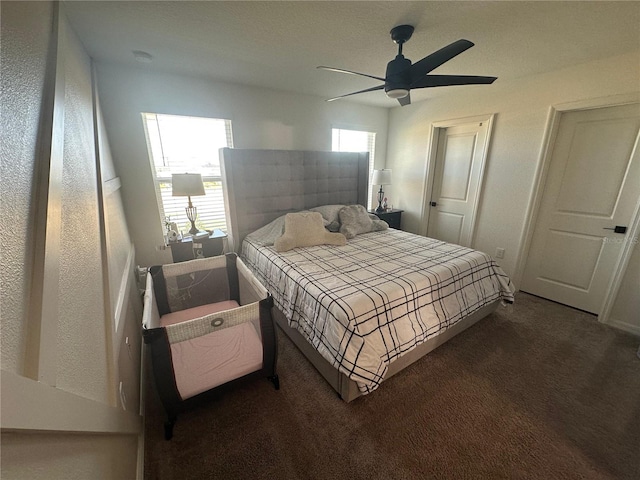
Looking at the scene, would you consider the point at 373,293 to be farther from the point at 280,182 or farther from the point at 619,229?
the point at 619,229

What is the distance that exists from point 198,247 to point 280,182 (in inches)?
49.3

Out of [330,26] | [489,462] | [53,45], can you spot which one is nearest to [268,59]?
[330,26]

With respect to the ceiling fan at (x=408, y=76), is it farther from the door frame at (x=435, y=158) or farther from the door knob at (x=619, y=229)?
the door knob at (x=619, y=229)

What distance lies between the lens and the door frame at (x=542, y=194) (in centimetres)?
218

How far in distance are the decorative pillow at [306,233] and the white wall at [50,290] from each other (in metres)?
1.51

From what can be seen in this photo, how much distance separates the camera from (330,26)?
1.70m

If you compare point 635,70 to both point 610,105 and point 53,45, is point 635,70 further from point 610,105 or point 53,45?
point 53,45

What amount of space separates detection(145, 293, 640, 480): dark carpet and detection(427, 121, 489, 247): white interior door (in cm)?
181

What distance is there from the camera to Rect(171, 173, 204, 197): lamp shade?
8.19ft

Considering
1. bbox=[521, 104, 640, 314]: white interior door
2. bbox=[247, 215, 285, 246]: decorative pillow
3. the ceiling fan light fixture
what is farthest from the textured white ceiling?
bbox=[247, 215, 285, 246]: decorative pillow

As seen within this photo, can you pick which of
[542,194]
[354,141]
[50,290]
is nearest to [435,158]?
[354,141]

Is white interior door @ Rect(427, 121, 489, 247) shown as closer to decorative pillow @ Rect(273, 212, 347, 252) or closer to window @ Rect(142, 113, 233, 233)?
decorative pillow @ Rect(273, 212, 347, 252)

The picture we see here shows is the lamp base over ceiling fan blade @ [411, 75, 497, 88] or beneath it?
beneath

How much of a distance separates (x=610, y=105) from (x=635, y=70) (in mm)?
263
